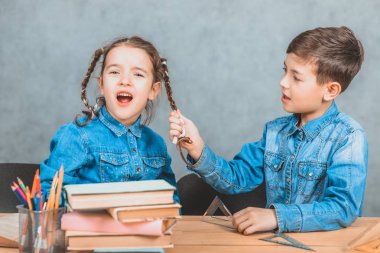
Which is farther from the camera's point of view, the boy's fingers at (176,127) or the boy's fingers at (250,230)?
the boy's fingers at (176,127)

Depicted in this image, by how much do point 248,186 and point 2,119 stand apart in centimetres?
182

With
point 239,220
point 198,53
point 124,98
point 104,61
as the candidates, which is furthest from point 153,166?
point 198,53

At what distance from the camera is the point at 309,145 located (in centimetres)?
208

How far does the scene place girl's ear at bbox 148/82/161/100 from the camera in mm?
2164

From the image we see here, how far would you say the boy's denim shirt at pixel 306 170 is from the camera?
1.83 meters

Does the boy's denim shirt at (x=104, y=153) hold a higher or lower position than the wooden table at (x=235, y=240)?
higher

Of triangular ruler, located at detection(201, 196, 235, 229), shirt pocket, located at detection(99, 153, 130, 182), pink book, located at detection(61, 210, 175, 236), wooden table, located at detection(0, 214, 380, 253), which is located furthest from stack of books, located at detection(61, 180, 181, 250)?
shirt pocket, located at detection(99, 153, 130, 182)

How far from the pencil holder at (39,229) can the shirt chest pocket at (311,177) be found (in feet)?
3.06

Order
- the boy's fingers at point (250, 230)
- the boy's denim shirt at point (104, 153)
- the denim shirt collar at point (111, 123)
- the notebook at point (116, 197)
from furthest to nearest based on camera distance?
the denim shirt collar at point (111, 123), the boy's denim shirt at point (104, 153), the boy's fingers at point (250, 230), the notebook at point (116, 197)

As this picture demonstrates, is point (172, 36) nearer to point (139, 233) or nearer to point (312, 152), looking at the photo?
point (312, 152)

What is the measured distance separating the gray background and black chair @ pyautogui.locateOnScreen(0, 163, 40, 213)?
1.12 meters

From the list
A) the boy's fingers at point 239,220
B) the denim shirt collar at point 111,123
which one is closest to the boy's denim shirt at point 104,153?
the denim shirt collar at point 111,123

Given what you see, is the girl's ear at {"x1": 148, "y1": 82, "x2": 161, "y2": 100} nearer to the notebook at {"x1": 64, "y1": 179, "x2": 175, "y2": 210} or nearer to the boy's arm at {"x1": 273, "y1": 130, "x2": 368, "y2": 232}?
the boy's arm at {"x1": 273, "y1": 130, "x2": 368, "y2": 232}

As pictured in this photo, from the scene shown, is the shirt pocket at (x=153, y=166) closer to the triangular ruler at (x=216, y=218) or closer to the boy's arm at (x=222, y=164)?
the boy's arm at (x=222, y=164)
